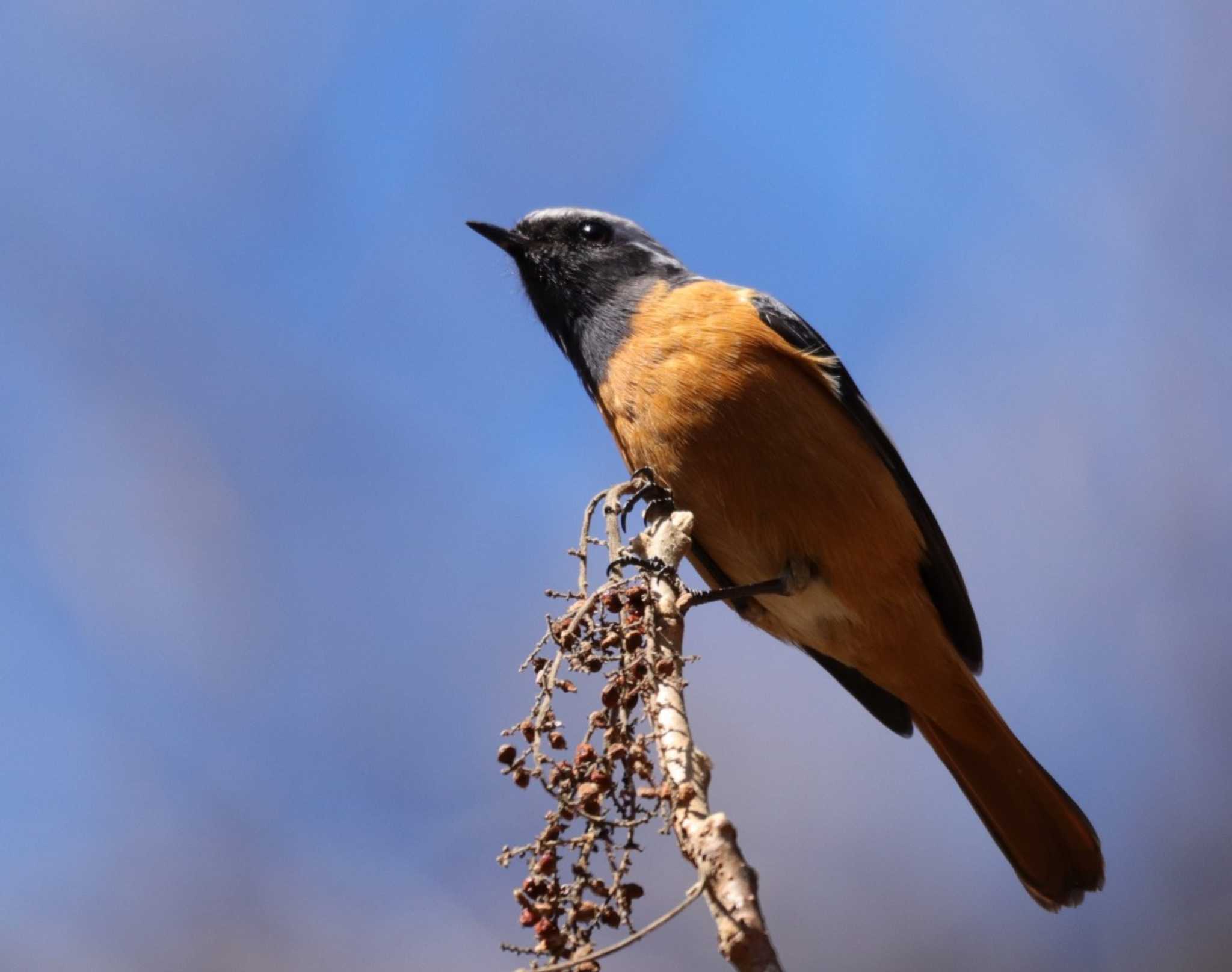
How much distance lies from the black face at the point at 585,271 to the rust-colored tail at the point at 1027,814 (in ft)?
5.89

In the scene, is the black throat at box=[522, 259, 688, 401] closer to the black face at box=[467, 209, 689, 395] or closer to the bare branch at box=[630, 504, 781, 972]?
the black face at box=[467, 209, 689, 395]

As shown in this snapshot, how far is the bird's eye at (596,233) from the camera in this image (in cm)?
476

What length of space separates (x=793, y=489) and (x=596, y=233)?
1455 millimetres

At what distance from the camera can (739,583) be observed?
13.5 feet

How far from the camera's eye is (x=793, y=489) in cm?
388

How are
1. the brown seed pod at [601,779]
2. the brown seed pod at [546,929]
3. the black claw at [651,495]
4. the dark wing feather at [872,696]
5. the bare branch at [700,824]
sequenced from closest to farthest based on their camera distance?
the bare branch at [700,824] < the brown seed pod at [546,929] < the brown seed pod at [601,779] < the black claw at [651,495] < the dark wing feather at [872,696]

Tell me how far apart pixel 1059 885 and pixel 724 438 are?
2.21 metres

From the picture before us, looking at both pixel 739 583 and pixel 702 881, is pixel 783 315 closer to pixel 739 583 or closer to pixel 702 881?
pixel 739 583

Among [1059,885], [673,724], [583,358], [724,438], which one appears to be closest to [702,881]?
[673,724]

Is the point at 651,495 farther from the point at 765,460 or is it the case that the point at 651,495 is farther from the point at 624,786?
the point at 624,786

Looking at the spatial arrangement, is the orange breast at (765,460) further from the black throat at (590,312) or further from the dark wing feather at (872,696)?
the dark wing feather at (872,696)

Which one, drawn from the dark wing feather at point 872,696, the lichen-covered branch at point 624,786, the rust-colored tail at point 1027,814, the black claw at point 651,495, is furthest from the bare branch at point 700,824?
the rust-colored tail at point 1027,814

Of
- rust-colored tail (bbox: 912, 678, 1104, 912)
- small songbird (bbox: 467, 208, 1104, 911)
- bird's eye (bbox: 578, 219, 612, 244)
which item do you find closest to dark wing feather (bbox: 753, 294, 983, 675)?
small songbird (bbox: 467, 208, 1104, 911)

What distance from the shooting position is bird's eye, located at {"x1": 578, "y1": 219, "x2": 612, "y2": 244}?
15.6 ft
